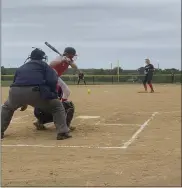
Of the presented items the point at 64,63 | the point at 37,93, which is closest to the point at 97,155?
the point at 37,93

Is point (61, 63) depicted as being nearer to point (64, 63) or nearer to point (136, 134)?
point (64, 63)

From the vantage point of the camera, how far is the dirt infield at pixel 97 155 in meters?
6.06

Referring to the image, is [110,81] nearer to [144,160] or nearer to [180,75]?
[180,75]

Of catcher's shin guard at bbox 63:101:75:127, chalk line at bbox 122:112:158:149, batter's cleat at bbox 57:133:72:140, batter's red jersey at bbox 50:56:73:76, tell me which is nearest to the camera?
chalk line at bbox 122:112:158:149

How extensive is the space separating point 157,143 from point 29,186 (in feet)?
11.2

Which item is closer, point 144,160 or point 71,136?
point 144,160

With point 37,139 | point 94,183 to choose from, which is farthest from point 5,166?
point 37,139

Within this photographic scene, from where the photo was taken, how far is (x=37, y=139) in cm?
928

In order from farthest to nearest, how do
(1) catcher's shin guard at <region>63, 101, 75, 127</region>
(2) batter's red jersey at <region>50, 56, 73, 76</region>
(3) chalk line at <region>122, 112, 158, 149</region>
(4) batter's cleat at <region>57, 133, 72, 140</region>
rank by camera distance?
(2) batter's red jersey at <region>50, 56, 73, 76</region> < (1) catcher's shin guard at <region>63, 101, 75, 127</region> < (4) batter's cleat at <region>57, 133, 72, 140</region> < (3) chalk line at <region>122, 112, 158, 149</region>

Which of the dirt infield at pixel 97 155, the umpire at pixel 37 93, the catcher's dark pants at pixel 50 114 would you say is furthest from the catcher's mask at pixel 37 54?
the dirt infield at pixel 97 155

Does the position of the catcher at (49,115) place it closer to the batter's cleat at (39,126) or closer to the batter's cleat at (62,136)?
the batter's cleat at (39,126)

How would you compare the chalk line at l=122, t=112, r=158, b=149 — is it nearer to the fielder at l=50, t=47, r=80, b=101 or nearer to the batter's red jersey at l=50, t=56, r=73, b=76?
the fielder at l=50, t=47, r=80, b=101

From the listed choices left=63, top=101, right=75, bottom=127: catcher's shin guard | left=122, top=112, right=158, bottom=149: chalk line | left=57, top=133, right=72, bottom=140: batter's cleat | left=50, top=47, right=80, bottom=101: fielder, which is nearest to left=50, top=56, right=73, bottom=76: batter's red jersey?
left=50, top=47, right=80, bottom=101: fielder

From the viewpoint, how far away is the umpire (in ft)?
30.2
